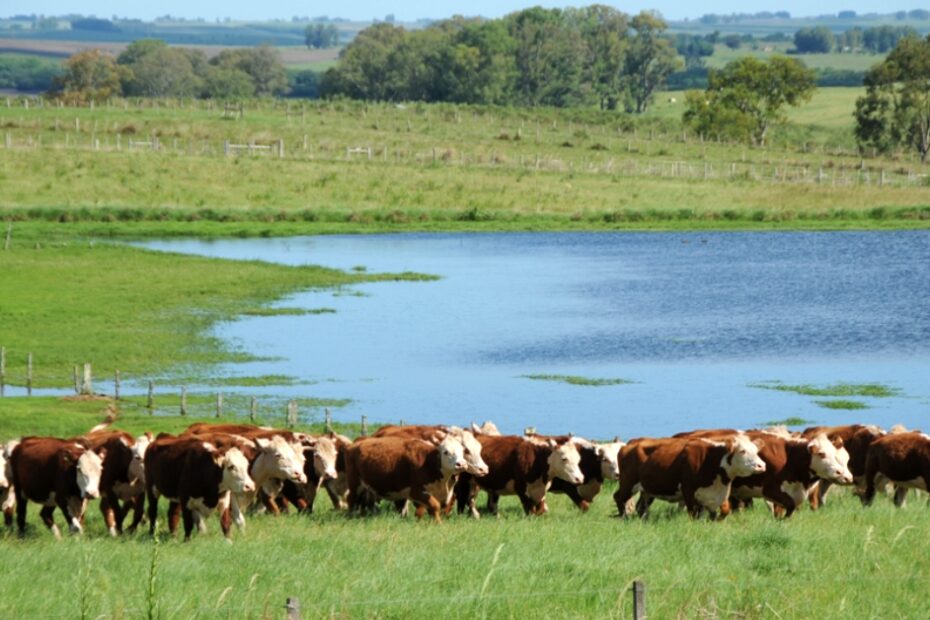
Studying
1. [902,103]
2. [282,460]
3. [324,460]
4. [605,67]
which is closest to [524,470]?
[324,460]

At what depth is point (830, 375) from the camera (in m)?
45.9

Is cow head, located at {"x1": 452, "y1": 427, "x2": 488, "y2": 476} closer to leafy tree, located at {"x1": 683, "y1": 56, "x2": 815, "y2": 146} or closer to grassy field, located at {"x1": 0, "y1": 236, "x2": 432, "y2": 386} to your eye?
grassy field, located at {"x1": 0, "y1": 236, "x2": 432, "y2": 386}

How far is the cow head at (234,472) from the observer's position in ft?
70.8

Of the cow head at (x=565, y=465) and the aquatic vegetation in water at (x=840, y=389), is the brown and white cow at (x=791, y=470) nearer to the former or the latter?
the cow head at (x=565, y=465)

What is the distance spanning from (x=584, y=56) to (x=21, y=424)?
154 m

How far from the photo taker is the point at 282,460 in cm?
2262

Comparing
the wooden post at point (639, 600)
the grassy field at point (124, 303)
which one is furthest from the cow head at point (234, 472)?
the grassy field at point (124, 303)

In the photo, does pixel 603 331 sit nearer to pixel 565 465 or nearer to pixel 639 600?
pixel 565 465

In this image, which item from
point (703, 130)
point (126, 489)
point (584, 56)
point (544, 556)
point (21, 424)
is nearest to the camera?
point (544, 556)

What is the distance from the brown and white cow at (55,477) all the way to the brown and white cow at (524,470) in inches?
220

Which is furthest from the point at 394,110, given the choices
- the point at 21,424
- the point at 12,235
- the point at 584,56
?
the point at 21,424

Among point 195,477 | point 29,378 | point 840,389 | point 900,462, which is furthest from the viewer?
point 840,389

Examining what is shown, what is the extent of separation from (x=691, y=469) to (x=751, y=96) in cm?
12040

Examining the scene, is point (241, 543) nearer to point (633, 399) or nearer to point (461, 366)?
point (633, 399)
